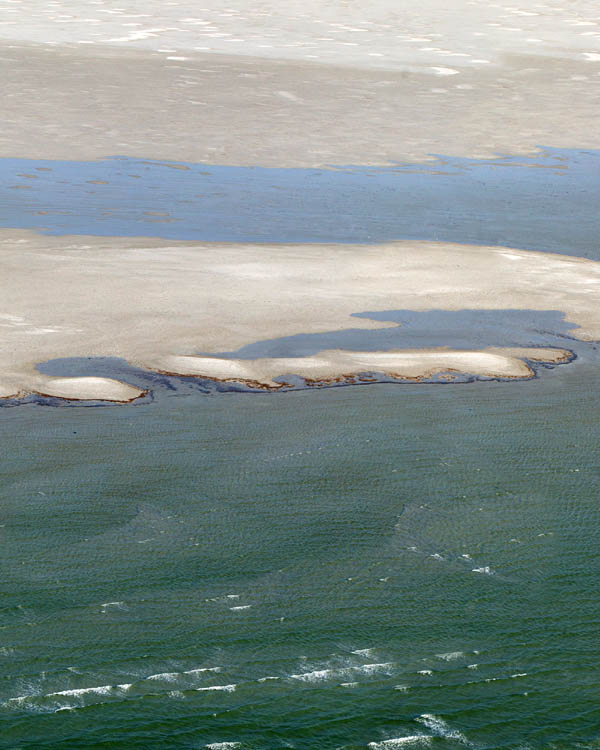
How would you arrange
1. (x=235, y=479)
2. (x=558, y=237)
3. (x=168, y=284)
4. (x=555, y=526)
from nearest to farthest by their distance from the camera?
1. (x=555, y=526)
2. (x=235, y=479)
3. (x=168, y=284)
4. (x=558, y=237)

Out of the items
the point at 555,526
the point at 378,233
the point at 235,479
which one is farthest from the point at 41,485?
the point at 378,233

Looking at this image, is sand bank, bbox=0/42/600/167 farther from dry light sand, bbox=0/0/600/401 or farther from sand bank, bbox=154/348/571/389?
sand bank, bbox=154/348/571/389

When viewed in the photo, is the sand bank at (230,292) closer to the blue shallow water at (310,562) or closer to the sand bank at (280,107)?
the blue shallow water at (310,562)

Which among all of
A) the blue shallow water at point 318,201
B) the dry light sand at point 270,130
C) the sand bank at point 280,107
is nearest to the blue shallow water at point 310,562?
the dry light sand at point 270,130

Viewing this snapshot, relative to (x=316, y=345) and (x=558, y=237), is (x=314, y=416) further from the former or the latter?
(x=558, y=237)

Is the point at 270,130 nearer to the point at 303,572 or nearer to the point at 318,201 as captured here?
the point at 318,201
